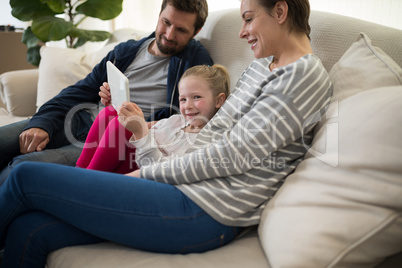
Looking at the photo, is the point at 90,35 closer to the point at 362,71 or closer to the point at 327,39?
the point at 327,39

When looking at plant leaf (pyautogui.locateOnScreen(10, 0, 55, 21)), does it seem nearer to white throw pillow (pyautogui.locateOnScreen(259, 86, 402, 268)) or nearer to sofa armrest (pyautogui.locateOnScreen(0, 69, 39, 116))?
sofa armrest (pyautogui.locateOnScreen(0, 69, 39, 116))

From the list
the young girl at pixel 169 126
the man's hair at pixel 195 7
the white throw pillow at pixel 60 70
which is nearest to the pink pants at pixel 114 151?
the young girl at pixel 169 126

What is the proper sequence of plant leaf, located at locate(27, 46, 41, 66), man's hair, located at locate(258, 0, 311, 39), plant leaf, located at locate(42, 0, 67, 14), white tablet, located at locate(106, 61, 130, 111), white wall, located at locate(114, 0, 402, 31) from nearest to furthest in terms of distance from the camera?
man's hair, located at locate(258, 0, 311, 39)
white tablet, located at locate(106, 61, 130, 111)
white wall, located at locate(114, 0, 402, 31)
plant leaf, located at locate(42, 0, 67, 14)
plant leaf, located at locate(27, 46, 41, 66)

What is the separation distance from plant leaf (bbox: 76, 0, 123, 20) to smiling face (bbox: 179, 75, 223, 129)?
64.3 inches

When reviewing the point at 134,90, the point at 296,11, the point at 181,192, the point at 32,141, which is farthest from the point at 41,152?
the point at 296,11

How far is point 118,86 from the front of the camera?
1.19m

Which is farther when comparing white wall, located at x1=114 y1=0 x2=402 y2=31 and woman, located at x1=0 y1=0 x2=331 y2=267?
white wall, located at x1=114 y1=0 x2=402 y2=31

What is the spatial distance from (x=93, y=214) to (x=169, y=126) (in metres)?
0.55

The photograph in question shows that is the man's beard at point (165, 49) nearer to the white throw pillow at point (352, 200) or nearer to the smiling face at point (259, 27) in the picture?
the smiling face at point (259, 27)

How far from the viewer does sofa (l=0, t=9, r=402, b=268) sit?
0.71 m

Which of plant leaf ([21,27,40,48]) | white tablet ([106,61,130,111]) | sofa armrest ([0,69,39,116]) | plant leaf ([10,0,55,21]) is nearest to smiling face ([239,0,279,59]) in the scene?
white tablet ([106,61,130,111])

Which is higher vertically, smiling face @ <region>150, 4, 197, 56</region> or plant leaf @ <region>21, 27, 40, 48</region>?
smiling face @ <region>150, 4, 197, 56</region>

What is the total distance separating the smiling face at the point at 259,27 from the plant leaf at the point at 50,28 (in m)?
1.87

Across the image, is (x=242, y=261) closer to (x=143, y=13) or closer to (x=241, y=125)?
(x=241, y=125)
